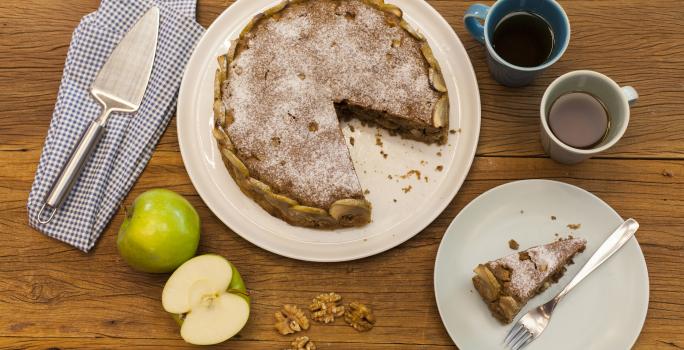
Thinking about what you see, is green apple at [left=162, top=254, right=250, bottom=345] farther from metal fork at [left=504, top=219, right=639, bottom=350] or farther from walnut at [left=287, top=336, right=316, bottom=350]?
metal fork at [left=504, top=219, right=639, bottom=350]

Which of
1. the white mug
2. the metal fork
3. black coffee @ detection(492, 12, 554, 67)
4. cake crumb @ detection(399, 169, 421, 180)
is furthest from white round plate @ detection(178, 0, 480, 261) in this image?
the metal fork

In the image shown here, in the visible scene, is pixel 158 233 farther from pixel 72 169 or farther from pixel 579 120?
pixel 579 120

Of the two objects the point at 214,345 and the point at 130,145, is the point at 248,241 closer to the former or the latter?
the point at 214,345

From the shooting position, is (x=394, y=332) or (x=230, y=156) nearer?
(x=230, y=156)

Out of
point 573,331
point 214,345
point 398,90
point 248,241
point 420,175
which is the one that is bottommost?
point 214,345

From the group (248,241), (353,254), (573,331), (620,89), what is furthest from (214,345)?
(620,89)

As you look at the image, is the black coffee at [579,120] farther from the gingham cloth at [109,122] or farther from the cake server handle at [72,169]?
the cake server handle at [72,169]

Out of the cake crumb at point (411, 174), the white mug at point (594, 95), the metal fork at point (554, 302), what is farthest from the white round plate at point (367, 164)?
the metal fork at point (554, 302)

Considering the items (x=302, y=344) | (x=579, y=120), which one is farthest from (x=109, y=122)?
(x=579, y=120)
